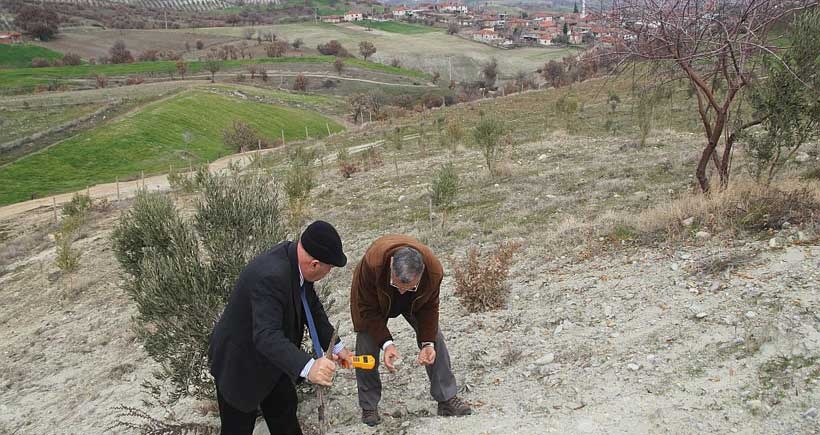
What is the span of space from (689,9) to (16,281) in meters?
17.3

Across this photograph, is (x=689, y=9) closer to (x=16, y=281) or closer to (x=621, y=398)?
(x=621, y=398)

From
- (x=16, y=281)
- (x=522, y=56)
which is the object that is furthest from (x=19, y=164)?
(x=522, y=56)

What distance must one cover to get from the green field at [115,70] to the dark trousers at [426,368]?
217ft

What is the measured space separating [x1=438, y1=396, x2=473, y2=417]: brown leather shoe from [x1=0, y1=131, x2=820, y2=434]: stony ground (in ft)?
0.28

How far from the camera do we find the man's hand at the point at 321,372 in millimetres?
3064

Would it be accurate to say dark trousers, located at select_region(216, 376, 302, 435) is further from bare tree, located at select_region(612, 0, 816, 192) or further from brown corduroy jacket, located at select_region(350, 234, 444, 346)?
bare tree, located at select_region(612, 0, 816, 192)

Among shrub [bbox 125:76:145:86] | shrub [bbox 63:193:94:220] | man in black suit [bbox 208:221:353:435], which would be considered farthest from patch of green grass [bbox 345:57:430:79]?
man in black suit [bbox 208:221:353:435]

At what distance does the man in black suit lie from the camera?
3156 millimetres

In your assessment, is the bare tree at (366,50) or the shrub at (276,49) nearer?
the shrub at (276,49)

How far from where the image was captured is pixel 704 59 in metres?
8.13

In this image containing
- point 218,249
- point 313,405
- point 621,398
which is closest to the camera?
point 621,398

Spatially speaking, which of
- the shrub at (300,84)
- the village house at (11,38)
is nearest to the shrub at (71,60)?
the village house at (11,38)

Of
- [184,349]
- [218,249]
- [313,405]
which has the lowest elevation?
[313,405]

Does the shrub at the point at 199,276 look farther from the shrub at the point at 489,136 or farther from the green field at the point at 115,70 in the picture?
the green field at the point at 115,70
